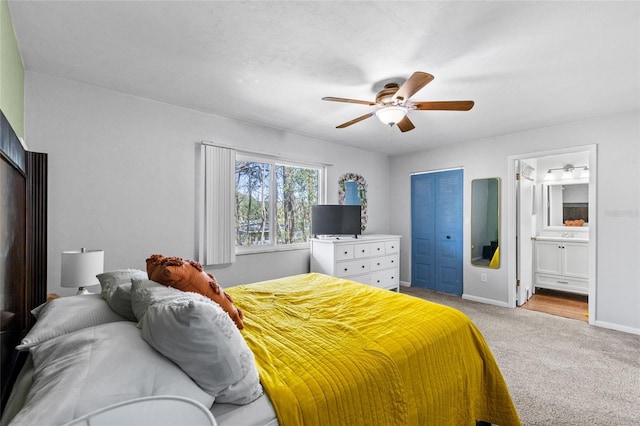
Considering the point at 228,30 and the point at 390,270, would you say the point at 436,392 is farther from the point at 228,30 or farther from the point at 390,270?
the point at 390,270

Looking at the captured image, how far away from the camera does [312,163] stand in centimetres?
445

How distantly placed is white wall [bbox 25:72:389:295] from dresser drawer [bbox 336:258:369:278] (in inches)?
45.6

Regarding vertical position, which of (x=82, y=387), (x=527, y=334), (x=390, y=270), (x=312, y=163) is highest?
(x=312, y=163)

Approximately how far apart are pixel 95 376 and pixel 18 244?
3.76ft

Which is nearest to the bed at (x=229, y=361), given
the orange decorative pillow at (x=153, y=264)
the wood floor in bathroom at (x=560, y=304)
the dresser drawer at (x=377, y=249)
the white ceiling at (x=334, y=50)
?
the orange decorative pillow at (x=153, y=264)

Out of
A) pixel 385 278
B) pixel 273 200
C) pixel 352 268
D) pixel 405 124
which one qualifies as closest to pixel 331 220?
pixel 352 268

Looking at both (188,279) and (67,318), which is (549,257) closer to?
(188,279)

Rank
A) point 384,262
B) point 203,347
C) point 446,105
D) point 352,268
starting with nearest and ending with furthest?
point 203,347
point 446,105
point 352,268
point 384,262

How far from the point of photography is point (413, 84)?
2.04m

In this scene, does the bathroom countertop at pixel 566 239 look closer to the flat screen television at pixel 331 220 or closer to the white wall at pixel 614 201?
the white wall at pixel 614 201

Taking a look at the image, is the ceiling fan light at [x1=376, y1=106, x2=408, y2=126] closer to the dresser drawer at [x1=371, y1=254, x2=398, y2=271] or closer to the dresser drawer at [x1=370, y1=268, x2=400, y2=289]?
the dresser drawer at [x1=371, y1=254, x2=398, y2=271]

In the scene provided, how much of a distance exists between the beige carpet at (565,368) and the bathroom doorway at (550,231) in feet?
2.25

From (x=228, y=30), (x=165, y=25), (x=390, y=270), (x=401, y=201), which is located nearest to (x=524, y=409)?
(x=390, y=270)

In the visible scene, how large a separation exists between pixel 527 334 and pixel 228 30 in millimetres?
4041
